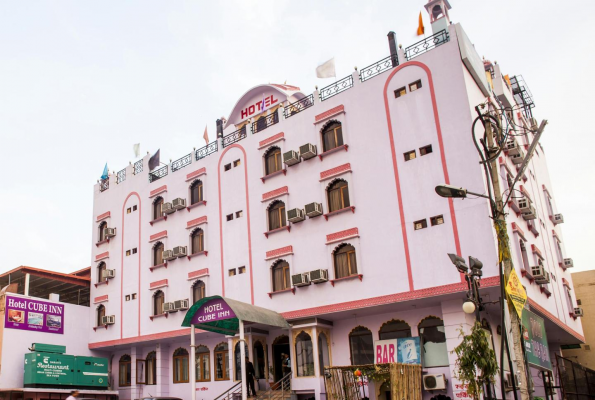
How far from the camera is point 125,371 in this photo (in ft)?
106

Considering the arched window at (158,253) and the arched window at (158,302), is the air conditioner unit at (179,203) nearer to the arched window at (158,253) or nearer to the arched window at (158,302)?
the arched window at (158,253)

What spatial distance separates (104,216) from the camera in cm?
3519

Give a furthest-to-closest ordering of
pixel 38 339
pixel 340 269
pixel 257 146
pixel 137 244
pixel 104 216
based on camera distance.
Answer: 1. pixel 104 216
2. pixel 137 244
3. pixel 38 339
4. pixel 257 146
5. pixel 340 269

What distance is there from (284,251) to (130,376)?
1396cm

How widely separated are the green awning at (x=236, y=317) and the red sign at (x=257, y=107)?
1297 cm

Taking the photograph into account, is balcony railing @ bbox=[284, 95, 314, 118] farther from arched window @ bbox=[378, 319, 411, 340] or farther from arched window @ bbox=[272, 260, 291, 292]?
arched window @ bbox=[378, 319, 411, 340]

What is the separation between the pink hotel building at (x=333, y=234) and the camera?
2141cm


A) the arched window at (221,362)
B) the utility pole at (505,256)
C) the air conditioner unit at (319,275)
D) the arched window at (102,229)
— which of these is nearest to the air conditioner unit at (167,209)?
the arched window at (102,229)

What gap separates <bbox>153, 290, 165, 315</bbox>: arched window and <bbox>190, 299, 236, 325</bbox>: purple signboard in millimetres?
8848

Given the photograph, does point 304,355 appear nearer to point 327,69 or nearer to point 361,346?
point 361,346

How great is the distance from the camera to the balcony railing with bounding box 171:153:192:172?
31.6 meters

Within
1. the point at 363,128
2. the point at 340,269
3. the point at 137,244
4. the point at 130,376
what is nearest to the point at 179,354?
the point at 130,376

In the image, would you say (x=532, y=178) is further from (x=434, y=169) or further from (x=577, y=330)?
(x=434, y=169)

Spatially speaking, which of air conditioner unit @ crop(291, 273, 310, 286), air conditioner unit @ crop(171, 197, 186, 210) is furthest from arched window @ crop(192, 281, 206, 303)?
air conditioner unit @ crop(291, 273, 310, 286)
